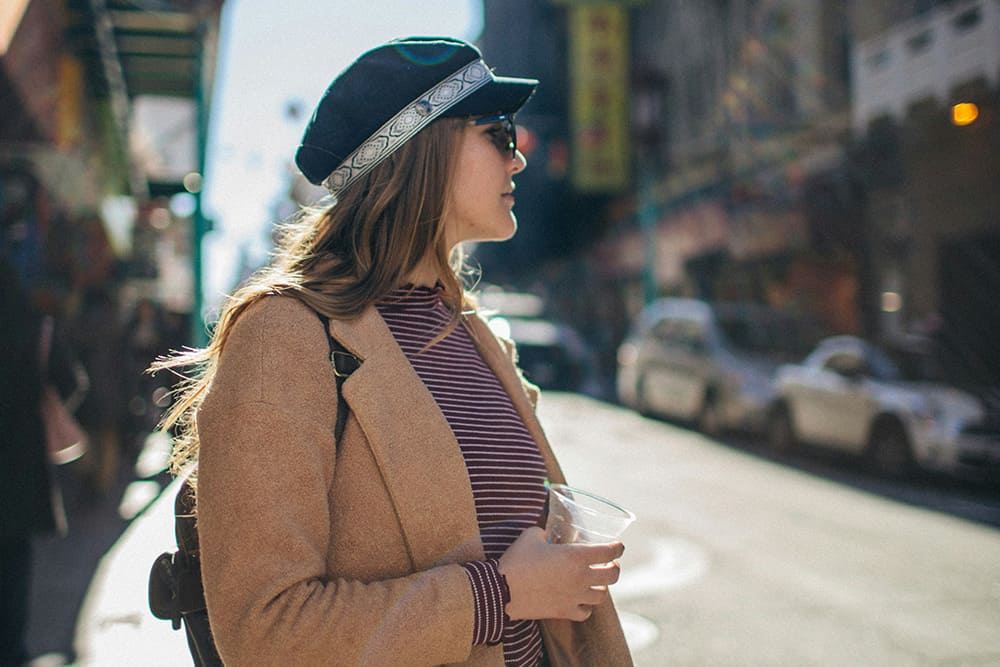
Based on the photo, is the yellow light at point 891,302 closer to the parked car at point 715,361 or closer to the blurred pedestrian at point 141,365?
the parked car at point 715,361

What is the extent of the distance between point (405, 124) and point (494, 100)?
0.20 meters

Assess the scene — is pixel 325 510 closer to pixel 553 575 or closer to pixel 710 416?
pixel 553 575

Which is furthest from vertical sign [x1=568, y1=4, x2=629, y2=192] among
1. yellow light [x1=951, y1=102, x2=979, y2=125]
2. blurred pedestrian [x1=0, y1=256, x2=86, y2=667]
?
blurred pedestrian [x1=0, y1=256, x2=86, y2=667]

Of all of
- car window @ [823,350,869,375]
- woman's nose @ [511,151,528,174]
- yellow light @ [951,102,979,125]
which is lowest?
car window @ [823,350,869,375]

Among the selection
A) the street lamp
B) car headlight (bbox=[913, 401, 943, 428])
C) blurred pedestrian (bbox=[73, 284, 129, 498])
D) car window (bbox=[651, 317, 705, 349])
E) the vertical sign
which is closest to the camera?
blurred pedestrian (bbox=[73, 284, 129, 498])

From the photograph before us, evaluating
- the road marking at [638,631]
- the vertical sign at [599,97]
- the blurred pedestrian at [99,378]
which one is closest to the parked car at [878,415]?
the road marking at [638,631]

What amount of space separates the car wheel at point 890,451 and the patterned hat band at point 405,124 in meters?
9.17

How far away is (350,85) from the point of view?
1730 millimetres

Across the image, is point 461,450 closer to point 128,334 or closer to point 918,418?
point 128,334

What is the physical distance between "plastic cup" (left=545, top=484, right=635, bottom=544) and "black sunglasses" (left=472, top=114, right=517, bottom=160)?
70cm

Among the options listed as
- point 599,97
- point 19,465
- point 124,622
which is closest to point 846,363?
point 124,622

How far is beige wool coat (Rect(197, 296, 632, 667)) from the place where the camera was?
4.73 feet

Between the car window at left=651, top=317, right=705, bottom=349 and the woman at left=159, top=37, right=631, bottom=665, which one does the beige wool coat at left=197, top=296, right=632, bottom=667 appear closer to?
the woman at left=159, top=37, right=631, bottom=665

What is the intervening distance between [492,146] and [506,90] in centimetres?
12
